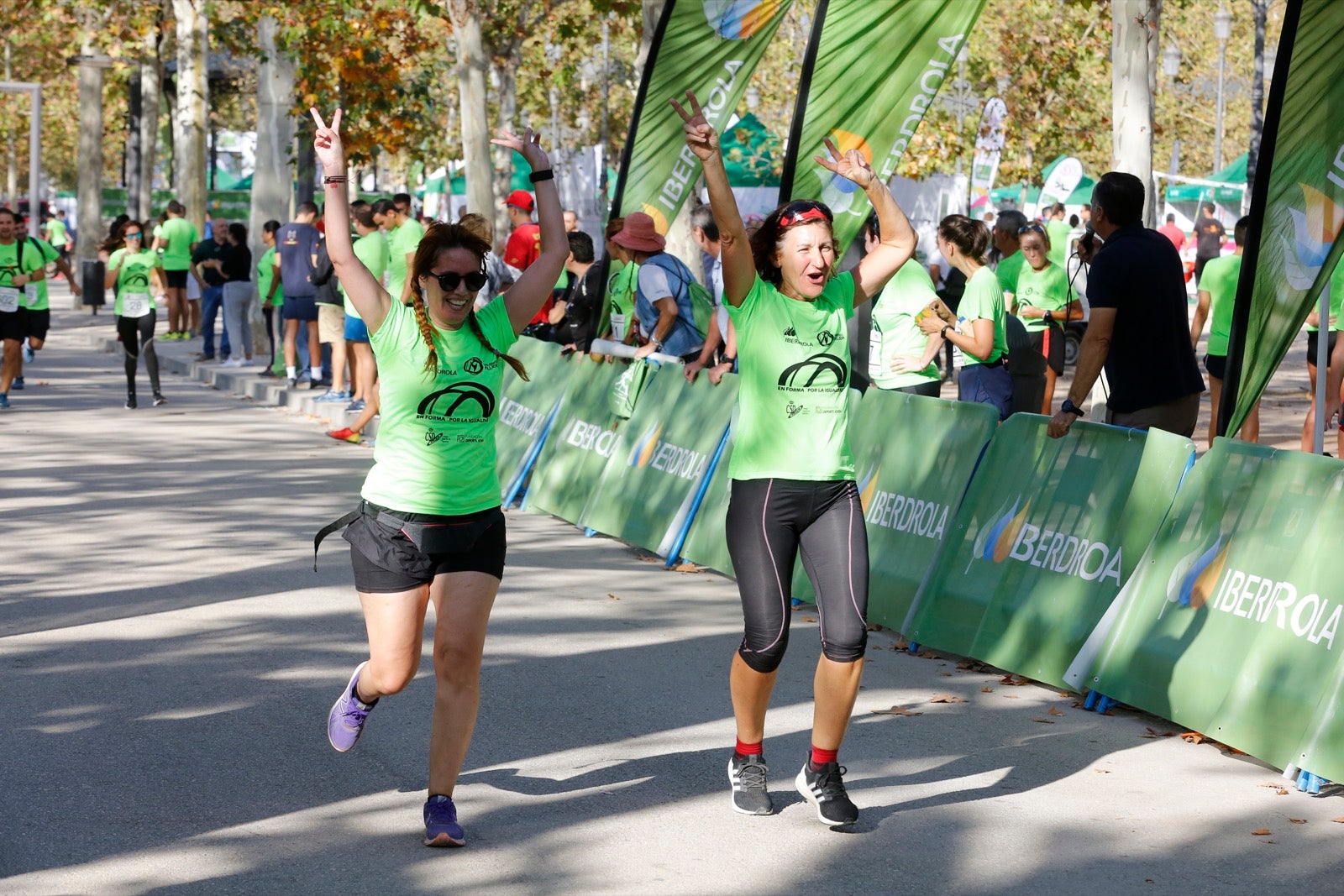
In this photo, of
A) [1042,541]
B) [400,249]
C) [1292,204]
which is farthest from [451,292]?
[400,249]

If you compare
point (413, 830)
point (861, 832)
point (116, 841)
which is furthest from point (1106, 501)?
point (116, 841)

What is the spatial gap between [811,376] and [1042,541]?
2420 mm

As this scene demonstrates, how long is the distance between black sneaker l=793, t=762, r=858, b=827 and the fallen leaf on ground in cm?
154

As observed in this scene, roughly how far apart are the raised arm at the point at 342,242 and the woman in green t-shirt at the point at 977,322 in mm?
5116

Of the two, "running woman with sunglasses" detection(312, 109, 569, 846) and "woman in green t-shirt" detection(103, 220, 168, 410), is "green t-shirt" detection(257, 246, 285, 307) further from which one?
"running woman with sunglasses" detection(312, 109, 569, 846)

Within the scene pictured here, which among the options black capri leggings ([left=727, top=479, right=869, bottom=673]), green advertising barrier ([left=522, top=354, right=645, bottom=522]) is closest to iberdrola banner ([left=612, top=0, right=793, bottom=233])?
green advertising barrier ([left=522, top=354, right=645, bottom=522])

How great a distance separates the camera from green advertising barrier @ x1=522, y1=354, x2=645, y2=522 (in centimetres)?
1152

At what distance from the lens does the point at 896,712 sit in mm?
6891

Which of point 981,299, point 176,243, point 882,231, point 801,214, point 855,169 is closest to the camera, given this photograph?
point 801,214

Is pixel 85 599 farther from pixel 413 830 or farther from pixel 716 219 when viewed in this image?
pixel 716 219

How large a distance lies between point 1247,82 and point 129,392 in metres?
41.0

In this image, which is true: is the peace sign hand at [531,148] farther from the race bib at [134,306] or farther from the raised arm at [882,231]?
the race bib at [134,306]

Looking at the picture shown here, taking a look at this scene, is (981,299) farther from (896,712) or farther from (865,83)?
(896,712)

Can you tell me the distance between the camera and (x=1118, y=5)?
503 inches
